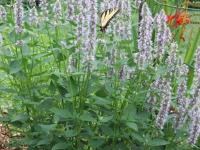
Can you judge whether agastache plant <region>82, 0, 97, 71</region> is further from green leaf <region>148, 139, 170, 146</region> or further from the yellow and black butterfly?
green leaf <region>148, 139, 170, 146</region>

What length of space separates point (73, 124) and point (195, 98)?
32.4 inches

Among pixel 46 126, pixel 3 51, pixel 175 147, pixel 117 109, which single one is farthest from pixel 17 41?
pixel 175 147

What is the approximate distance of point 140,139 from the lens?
313 cm

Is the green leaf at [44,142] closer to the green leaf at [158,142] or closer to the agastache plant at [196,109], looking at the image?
the green leaf at [158,142]

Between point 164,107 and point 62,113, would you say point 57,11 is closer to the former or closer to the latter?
point 62,113

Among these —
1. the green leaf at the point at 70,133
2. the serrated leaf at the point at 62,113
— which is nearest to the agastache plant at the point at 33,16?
the serrated leaf at the point at 62,113

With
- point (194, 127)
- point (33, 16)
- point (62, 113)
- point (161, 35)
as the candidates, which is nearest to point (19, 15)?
point (33, 16)

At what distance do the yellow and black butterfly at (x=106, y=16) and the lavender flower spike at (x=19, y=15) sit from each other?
24.5 inches

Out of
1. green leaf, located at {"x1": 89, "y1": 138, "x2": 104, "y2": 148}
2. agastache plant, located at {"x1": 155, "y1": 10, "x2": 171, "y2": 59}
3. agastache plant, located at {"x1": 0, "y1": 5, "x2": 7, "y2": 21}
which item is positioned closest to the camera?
agastache plant, located at {"x1": 155, "y1": 10, "x2": 171, "y2": 59}

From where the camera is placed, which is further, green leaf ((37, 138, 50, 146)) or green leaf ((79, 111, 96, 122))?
green leaf ((37, 138, 50, 146))

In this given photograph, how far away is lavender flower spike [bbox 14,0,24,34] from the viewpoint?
303 centimetres

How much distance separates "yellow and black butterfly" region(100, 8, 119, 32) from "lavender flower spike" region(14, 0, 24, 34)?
24.5 inches

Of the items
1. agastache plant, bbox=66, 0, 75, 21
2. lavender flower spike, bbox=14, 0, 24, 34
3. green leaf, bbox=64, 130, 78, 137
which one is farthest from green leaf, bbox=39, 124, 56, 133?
agastache plant, bbox=66, 0, 75, 21

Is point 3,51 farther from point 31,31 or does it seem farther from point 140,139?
point 140,139
